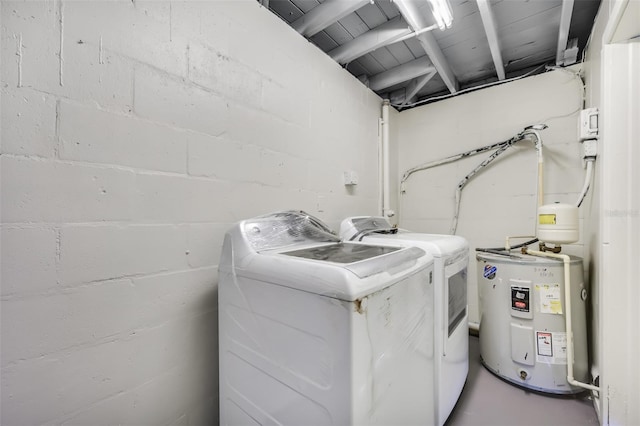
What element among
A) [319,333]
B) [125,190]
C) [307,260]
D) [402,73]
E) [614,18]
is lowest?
[319,333]

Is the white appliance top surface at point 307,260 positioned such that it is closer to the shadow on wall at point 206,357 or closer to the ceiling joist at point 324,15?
the shadow on wall at point 206,357

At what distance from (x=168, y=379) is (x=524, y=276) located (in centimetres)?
201

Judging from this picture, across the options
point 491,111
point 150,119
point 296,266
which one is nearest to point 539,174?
point 491,111

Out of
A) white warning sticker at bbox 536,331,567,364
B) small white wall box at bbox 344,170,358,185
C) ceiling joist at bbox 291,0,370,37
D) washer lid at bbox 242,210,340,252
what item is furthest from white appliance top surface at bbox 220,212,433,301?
ceiling joist at bbox 291,0,370,37

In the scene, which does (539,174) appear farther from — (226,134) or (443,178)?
(226,134)

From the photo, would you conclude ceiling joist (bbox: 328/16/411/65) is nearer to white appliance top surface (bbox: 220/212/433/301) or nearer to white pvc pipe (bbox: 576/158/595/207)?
white appliance top surface (bbox: 220/212/433/301)

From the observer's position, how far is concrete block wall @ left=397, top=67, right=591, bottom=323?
2.07 meters

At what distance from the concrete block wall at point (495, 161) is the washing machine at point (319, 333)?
5.18 feet

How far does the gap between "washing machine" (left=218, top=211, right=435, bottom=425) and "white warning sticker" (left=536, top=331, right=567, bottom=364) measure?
2.95 ft

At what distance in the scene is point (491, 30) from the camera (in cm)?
173

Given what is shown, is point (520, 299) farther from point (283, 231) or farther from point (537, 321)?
point (283, 231)

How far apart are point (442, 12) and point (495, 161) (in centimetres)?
141

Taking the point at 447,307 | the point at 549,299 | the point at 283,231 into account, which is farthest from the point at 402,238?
the point at 549,299

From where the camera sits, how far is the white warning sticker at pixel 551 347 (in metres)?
1.56
